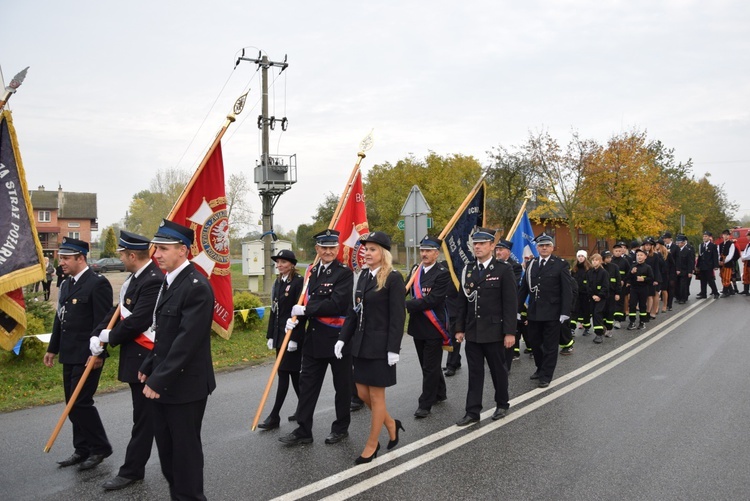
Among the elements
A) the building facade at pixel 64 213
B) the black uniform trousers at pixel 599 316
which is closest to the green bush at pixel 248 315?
the black uniform trousers at pixel 599 316

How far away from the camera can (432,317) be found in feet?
21.9

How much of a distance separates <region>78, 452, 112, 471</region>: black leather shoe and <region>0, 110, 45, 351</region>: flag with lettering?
137 cm

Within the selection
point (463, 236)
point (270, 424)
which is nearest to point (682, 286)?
point (463, 236)

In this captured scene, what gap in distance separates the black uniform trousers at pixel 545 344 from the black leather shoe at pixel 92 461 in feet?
17.3

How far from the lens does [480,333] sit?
6.31 meters

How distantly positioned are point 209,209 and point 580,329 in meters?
9.03

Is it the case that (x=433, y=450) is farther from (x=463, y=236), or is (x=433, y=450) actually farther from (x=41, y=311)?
(x=41, y=311)

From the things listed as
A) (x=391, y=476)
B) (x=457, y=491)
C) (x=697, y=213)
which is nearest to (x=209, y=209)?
(x=391, y=476)

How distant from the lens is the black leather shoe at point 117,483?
4.52m

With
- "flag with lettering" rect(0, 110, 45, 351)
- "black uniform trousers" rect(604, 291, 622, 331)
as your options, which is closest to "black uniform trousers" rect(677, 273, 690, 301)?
"black uniform trousers" rect(604, 291, 622, 331)

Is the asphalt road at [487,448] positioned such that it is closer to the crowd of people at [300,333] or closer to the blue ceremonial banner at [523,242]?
the crowd of people at [300,333]

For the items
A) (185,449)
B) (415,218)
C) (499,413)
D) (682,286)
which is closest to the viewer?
(185,449)

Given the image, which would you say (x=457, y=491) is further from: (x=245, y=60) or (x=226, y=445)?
(x=245, y=60)

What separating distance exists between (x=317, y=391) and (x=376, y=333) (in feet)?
3.18
